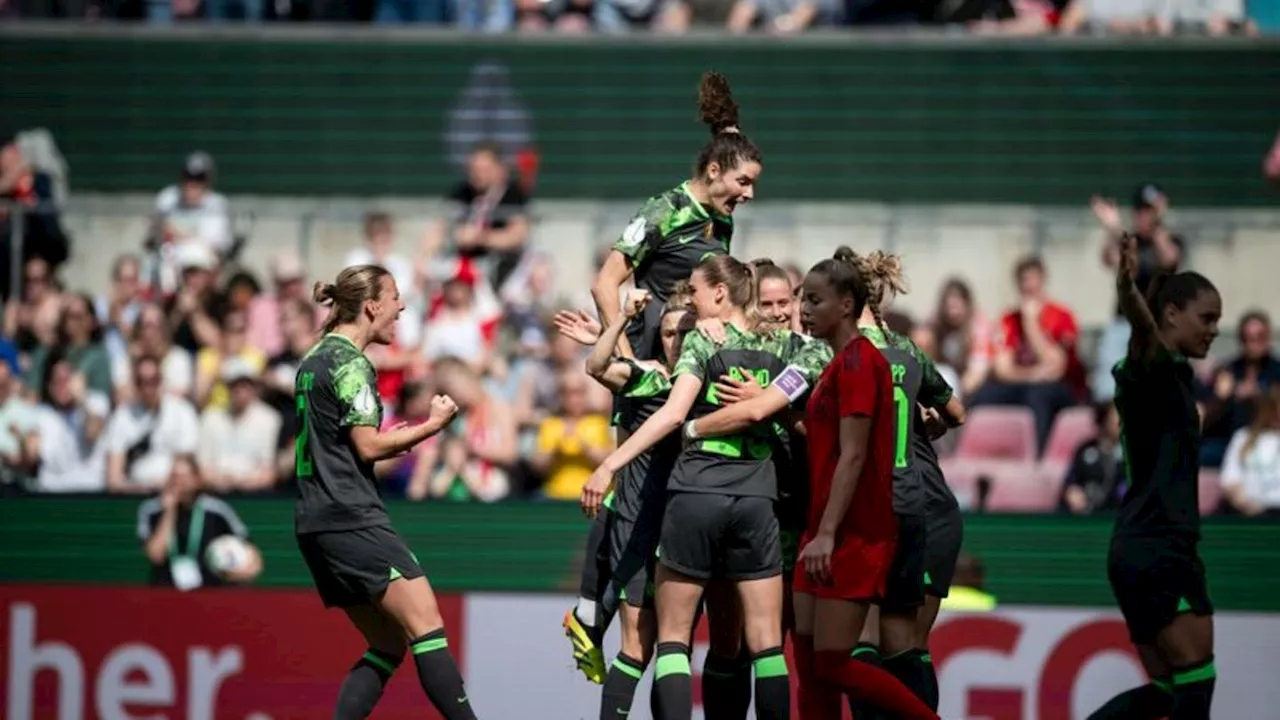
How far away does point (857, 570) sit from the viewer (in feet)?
26.5

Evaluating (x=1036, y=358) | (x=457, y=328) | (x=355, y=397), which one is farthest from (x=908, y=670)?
(x=457, y=328)

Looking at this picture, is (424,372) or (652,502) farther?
(424,372)

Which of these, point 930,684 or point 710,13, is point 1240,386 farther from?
point 930,684

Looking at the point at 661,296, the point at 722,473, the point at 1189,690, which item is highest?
the point at 661,296

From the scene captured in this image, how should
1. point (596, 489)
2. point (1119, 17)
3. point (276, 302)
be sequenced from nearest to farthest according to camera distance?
point (596, 489)
point (276, 302)
point (1119, 17)

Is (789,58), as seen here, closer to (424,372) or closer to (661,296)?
(424,372)

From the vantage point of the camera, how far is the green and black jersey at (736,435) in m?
8.62

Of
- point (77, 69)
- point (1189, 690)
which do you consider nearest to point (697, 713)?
point (1189, 690)

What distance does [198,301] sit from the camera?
15.2 m

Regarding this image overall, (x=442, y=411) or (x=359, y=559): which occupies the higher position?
(x=442, y=411)

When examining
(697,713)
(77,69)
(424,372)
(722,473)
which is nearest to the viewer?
(722,473)

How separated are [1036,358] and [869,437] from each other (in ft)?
20.5

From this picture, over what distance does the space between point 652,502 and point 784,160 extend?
7.46 meters

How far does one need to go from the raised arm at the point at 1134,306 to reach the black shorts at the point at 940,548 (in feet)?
3.37
